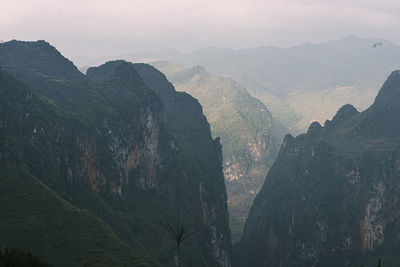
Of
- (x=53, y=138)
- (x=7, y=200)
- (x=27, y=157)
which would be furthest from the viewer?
(x=53, y=138)

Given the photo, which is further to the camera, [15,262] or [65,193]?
[65,193]

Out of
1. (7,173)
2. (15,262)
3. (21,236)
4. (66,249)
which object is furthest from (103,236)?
(15,262)

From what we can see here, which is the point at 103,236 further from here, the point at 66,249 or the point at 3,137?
the point at 3,137

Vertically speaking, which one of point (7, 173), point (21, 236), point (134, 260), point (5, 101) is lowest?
point (134, 260)

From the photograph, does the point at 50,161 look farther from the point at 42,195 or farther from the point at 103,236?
the point at 103,236

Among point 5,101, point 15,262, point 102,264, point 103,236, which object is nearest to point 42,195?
point 103,236

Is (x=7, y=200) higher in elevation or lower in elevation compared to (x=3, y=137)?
lower

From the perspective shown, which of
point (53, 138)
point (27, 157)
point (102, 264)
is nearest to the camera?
point (102, 264)

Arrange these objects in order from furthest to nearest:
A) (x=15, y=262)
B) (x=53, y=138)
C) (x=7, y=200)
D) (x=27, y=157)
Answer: (x=53, y=138) < (x=27, y=157) < (x=7, y=200) < (x=15, y=262)

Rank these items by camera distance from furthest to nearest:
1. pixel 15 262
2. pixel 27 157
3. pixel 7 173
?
pixel 27 157, pixel 7 173, pixel 15 262
